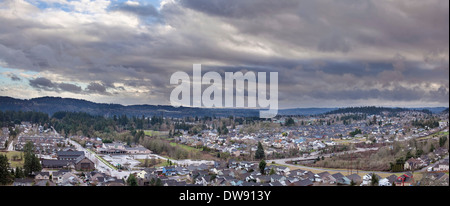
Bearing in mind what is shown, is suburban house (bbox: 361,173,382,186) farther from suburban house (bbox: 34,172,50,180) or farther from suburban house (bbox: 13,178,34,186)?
A: suburban house (bbox: 13,178,34,186)

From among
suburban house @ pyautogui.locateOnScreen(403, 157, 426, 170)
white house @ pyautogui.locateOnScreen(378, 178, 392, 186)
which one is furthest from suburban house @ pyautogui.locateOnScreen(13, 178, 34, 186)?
suburban house @ pyautogui.locateOnScreen(403, 157, 426, 170)

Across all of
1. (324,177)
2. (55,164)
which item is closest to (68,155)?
(55,164)

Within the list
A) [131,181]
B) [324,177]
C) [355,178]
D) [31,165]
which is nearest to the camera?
[131,181]

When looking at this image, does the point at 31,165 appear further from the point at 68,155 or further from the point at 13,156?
the point at 68,155

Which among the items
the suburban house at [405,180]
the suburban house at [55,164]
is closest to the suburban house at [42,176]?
the suburban house at [55,164]

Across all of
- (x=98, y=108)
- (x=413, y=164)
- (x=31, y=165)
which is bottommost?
(x=413, y=164)

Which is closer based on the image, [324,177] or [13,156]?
[13,156]

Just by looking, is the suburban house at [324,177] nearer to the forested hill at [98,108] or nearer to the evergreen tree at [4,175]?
the evergreen tree at [4,175]

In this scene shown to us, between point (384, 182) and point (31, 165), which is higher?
point (31, 165)

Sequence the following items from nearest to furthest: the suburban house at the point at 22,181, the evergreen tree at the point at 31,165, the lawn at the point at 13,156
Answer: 1. the suburban house at the point at 22,181
2. the evergreen tree at the point at 31,165
3. the lawn at the point at 13,156

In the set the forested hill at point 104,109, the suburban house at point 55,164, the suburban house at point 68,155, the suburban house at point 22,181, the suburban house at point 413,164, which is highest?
the forested hill at point 104,109

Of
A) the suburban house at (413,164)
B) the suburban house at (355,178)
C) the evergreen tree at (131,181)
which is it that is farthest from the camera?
the suburban house at (413,164)

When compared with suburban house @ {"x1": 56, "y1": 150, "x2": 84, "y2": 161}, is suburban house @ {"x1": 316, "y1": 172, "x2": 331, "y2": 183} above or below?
below
